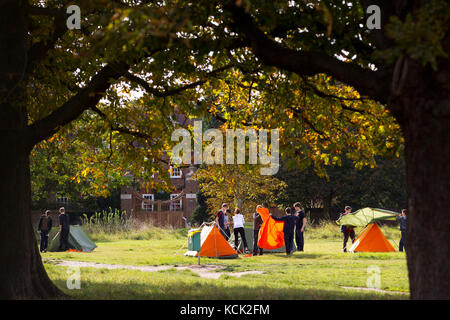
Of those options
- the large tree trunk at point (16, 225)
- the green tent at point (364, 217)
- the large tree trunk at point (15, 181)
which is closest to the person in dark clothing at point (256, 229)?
the green tent at point (364, 217)

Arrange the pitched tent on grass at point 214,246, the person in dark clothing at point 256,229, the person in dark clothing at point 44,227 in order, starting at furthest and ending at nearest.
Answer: the person in dark clothing at point 44,227 → the person in dark clothing at point 256,229 → the pitched tent on grass at point 214,246

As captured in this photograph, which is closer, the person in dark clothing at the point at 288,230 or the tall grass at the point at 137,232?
the person in dark clothing at the point at 288,230

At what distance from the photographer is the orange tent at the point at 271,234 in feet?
66.6

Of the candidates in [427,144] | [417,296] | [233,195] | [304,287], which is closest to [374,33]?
[427,144]

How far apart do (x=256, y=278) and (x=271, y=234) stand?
7587mm

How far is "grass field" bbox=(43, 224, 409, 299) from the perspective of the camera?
969cm

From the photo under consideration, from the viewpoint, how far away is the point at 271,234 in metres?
20.4

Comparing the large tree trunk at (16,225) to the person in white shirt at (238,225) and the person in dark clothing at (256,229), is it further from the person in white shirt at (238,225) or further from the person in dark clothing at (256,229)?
the person in dark clothing at (256,229)

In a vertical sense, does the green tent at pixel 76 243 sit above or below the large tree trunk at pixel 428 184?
below

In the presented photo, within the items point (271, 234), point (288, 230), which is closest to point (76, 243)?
point (271, 234)

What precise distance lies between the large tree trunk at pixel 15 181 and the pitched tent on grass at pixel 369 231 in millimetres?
13706
